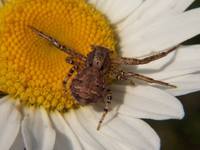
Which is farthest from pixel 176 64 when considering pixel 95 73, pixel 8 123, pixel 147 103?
pixel 8 123

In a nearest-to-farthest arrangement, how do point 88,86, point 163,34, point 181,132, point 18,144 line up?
point 18,144 < point 88,86 < point 163,34 < point 181,132

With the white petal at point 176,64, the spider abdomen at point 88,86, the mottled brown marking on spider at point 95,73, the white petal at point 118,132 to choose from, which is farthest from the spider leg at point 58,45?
the white petal at point 176,64

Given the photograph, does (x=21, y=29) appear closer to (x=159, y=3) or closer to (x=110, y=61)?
(x=110, y=61)

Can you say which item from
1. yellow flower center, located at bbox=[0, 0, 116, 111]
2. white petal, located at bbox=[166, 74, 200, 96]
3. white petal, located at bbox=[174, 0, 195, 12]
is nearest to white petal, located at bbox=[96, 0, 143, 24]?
yellow flower center, located at bbox=[0, 0, 116, 111]

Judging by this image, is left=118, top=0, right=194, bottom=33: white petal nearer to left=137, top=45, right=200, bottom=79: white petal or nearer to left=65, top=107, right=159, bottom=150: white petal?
left=137, top=45, right=200, bottom=79: white petal

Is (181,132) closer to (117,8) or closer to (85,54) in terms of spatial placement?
(117,8)

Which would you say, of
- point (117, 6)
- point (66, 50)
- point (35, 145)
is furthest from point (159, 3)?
point (35, 145)
